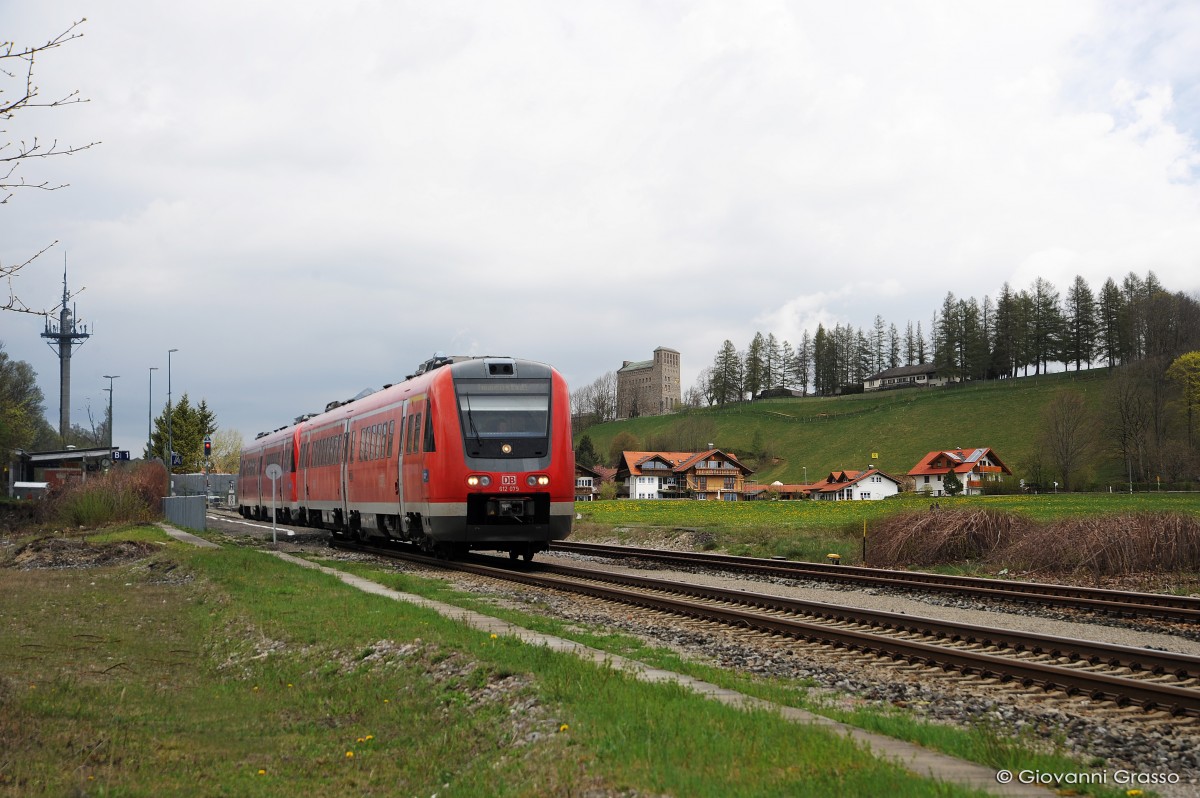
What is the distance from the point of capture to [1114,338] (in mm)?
128000

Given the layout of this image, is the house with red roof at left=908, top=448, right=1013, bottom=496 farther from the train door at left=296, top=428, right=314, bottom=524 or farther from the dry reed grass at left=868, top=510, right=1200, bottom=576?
the dry reed grass at left=868, top=510, right=1200, bottom=576

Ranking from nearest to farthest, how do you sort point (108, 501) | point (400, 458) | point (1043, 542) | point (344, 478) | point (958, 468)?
point (1043, 542), point (400, 458), point (344, 478), point (108, 501), point (958, 468)

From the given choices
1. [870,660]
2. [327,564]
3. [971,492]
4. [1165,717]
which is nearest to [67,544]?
[327,564]

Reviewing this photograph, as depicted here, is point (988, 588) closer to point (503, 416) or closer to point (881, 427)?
point (503, 416)

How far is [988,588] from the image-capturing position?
1659 cm

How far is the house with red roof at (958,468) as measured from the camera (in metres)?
96.7

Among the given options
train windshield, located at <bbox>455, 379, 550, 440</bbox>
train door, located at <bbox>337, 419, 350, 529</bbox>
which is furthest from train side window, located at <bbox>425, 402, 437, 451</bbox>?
train door, located at <bbox>337, 419, 350, 529</bbox>

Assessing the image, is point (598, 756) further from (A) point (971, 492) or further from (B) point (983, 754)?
(A) point (971, 492)

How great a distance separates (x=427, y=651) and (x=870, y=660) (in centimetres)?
482

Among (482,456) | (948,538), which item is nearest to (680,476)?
(948,538)

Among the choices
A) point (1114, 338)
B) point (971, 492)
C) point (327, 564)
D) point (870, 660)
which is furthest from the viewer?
point (1114, 338)

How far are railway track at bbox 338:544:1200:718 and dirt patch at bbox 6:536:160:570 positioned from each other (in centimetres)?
1715

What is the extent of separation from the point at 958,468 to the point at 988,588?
90.6 meters

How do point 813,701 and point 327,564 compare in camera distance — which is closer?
point 813,701
